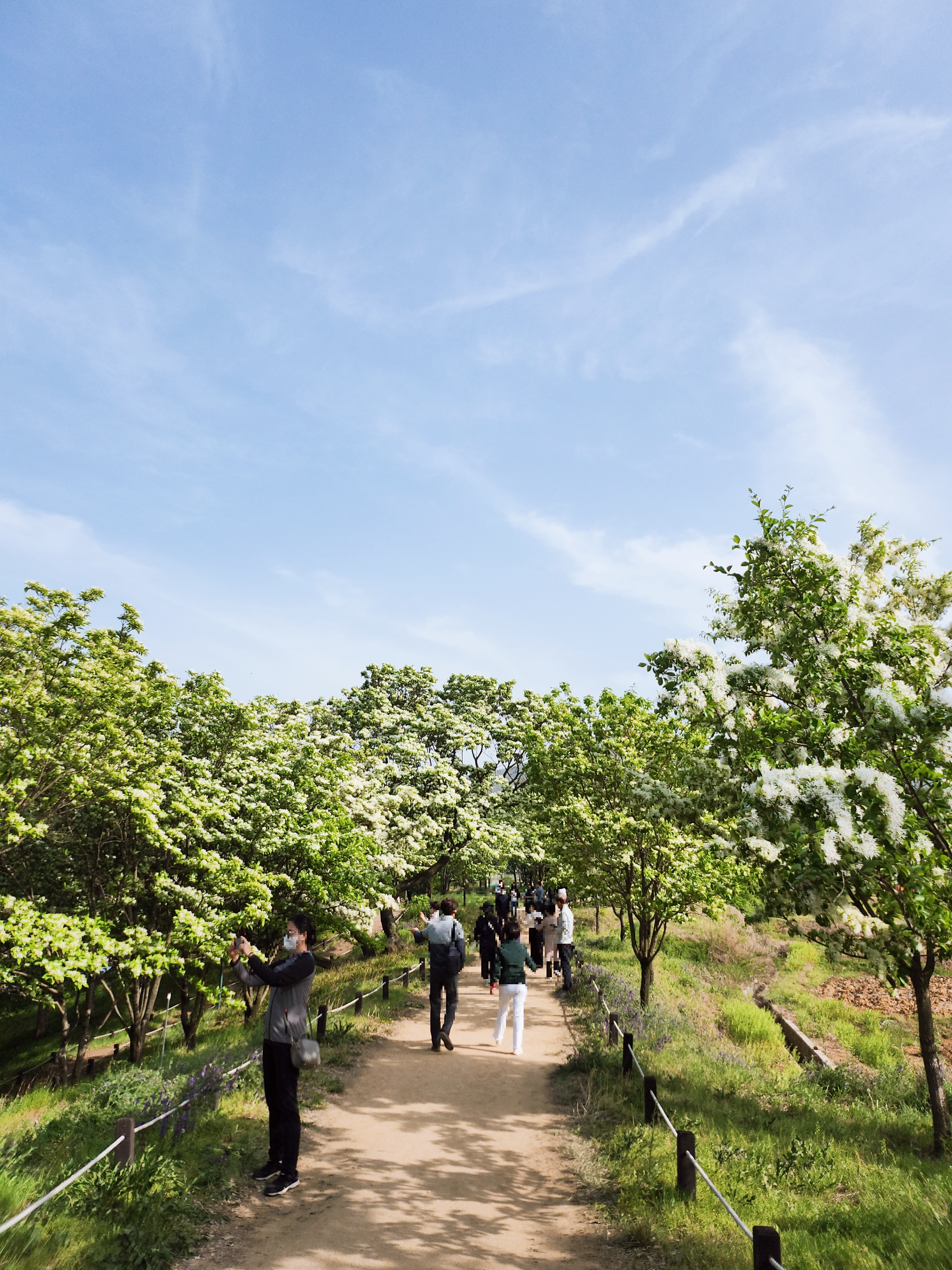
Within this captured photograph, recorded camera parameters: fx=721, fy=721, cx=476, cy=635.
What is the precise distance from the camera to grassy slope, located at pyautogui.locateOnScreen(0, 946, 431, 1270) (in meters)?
5.36

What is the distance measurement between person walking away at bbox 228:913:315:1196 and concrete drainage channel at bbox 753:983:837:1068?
37.8 feet

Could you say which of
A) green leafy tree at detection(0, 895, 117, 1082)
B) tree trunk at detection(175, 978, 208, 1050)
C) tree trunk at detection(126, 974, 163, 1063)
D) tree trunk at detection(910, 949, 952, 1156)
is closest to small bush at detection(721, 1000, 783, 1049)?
tree trunk at detection(910, 949, 952, 1156)

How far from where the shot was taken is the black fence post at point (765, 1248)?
15.3 feet

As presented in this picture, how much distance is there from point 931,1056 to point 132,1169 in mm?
9303

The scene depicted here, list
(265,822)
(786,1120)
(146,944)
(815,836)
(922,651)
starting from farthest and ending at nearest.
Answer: (265,822), (146,944), (786,1120), (922,651), (815,836)

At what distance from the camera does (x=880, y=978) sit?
2252 centimetres

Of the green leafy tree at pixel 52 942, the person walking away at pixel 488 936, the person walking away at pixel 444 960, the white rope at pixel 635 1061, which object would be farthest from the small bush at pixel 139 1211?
the person walking away at pixel 488 936

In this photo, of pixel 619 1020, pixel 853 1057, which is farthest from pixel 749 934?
pixel 619 1020

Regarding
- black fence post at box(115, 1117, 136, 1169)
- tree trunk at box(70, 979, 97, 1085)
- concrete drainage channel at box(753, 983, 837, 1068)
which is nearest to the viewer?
black fence post at box(115, 1117, 136, 1169)

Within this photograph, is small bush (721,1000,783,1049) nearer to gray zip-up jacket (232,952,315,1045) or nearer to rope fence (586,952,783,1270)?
rope fence (586,952,783,1270)

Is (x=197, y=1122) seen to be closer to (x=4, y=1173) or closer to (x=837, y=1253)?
(x=4, y=1173)

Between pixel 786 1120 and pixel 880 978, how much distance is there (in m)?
16.1

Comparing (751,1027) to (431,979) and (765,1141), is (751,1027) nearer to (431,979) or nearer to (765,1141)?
(431,979)

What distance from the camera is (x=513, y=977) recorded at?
39.6 ft
